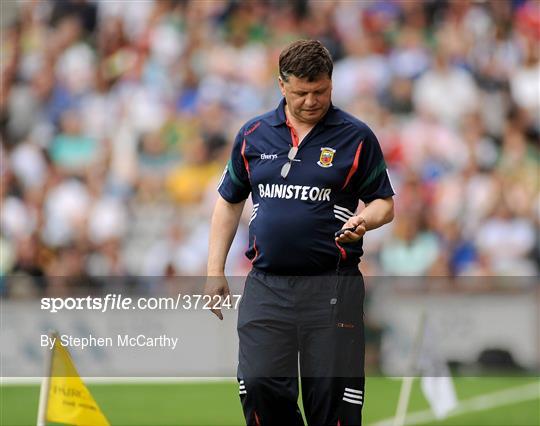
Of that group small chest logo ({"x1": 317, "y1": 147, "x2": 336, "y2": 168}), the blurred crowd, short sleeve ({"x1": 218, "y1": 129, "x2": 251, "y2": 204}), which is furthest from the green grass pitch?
small chest logo ({"x1": 317, "y1": 147, "x2": 336, "y2": 168})

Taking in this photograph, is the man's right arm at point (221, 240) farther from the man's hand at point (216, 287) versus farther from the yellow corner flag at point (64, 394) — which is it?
the yellow corner flag at point (64, 394)

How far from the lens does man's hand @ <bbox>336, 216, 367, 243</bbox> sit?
6441 mm

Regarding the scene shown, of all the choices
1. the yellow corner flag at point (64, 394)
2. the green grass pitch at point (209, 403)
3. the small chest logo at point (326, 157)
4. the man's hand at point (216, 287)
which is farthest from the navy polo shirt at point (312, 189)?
the green grass pitch at point (209, 403)

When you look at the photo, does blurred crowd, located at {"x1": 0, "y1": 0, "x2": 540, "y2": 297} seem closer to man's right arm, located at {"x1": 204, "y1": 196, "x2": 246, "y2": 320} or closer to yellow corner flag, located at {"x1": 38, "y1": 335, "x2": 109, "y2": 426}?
yellow corner flag, located at {"x1": 38, "y1": 335, "x2": 109, "y2": 426}

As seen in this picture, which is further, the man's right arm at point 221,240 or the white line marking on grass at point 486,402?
the white line marking on grass at point 486,402

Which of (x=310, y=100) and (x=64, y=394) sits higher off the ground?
(x=310, y=100)

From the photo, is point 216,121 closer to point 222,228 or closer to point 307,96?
point 222,228

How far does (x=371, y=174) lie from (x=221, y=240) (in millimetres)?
922

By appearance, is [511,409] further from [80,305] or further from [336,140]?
[336,140]

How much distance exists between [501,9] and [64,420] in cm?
1277

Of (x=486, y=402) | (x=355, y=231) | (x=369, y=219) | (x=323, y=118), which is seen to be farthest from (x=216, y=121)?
(x=355, y=231)

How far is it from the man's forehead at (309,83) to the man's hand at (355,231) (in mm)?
687

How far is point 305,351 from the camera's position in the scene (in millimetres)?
6719

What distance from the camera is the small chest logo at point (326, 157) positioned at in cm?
670
